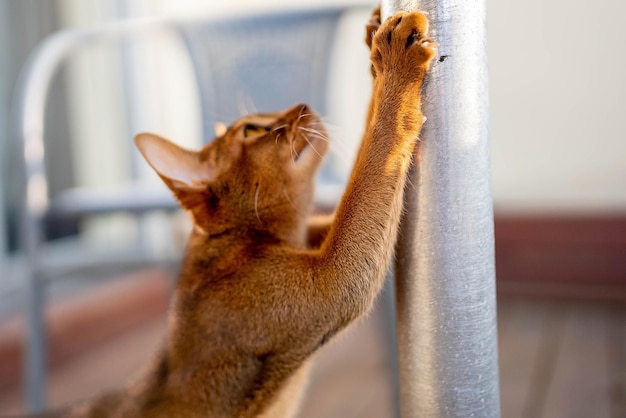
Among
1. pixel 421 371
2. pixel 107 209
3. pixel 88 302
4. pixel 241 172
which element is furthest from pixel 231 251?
pixel 88 302

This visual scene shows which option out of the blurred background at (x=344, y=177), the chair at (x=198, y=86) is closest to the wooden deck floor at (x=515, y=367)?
the blurred background at (x=344, y=177)

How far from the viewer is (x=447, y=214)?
607 millimetres

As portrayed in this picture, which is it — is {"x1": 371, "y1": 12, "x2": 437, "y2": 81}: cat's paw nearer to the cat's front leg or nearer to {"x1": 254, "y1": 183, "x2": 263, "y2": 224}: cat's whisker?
the cat's front leg

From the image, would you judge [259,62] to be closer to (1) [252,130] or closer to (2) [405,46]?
(1) [252,130]

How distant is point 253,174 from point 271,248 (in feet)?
0.39

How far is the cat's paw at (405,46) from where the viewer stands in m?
0.63

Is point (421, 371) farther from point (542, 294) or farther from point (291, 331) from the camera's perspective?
point (542, 294)

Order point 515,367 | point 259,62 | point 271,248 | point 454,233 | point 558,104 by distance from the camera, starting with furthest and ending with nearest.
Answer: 1. point 558,104
2. point 515,367
3. point 259,62
4. point 271,248
5. point 454,233

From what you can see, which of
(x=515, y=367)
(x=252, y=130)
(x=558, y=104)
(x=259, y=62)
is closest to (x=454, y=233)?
(x=252, y=130)

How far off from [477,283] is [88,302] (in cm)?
190

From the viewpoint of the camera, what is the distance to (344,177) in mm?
1569

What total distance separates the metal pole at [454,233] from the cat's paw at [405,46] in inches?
0.5

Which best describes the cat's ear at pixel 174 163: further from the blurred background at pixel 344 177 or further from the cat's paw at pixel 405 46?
the blurred background at pixel 344 177

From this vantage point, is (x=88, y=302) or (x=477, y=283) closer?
(x=477, y=283)
